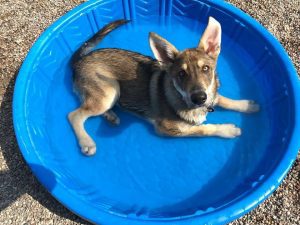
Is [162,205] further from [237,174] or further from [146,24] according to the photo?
[146,24]

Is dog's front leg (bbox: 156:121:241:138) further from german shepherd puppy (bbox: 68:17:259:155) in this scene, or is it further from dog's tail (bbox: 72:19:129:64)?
dog's tail (bbox: 72:19:129:64)

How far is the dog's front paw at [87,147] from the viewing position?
518cm

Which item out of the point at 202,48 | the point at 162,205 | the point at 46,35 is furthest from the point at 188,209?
the point at 46,35

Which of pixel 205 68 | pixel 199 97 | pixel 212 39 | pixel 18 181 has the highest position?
pixel 212 39

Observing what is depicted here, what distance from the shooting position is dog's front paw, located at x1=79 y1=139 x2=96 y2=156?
518 cm

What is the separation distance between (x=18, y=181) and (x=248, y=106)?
3280 mm

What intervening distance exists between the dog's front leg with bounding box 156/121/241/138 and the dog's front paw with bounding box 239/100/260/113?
0.33 meters

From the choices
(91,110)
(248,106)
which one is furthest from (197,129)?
(91,110)

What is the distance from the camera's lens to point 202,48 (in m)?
4.36

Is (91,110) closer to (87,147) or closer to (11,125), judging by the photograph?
(87,147)

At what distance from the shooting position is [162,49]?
14.0 ft

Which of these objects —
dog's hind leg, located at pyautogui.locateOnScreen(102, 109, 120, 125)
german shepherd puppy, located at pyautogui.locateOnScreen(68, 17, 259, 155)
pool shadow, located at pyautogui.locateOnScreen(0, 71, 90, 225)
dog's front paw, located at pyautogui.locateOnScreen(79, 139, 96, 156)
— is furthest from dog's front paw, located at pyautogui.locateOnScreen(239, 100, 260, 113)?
pool shadow, located at pyautogui.locateOnScreen(0, 71, 90, 225)

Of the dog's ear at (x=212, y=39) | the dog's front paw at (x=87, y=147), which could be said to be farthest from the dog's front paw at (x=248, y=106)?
the dog's front paw at (x=87, y=147)

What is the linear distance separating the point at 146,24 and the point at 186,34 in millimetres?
711
